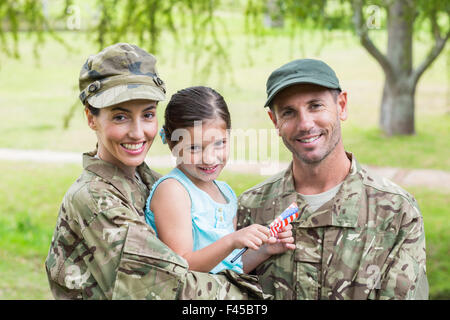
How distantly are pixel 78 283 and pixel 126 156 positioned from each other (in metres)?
0.55

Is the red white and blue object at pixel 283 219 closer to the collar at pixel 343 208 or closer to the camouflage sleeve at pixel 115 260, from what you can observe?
the collar at pixel 343 208

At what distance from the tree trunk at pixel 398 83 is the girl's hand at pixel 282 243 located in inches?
354

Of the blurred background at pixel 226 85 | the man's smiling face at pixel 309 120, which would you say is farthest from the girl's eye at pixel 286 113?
the blurred background at pixel 226 85

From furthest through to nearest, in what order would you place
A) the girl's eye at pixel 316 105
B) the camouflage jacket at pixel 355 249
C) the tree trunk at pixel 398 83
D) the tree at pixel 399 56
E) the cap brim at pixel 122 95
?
the tree trunk at pixel 398 83
the tree at pixel 399 56
the girl's eye at pixel 316 105
the camouflage jacket at pixel 355 249
the cap brim at pixel 122 95

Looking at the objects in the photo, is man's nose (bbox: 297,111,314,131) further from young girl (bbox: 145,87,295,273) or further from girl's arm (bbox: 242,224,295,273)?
girl's arm (bbox: 242,224,295,273)

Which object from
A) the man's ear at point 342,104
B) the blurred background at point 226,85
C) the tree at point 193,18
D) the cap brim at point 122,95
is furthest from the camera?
the blurred background at point 226,85

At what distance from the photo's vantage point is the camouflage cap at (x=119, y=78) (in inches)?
97.3

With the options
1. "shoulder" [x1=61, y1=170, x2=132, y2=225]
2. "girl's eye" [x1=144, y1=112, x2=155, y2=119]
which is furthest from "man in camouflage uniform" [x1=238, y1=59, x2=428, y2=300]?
"shoulder" [x1=61, y1=170, x2=132, y2=225]

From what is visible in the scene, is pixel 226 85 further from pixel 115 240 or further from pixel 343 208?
pixel 115 240

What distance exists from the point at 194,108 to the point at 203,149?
0.19m

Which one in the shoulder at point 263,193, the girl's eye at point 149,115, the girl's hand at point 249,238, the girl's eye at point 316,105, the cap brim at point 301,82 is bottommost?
the girl's hand at point 249,238

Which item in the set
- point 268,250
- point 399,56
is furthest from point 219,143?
point 399,56

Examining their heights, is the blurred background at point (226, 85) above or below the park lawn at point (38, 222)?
above
